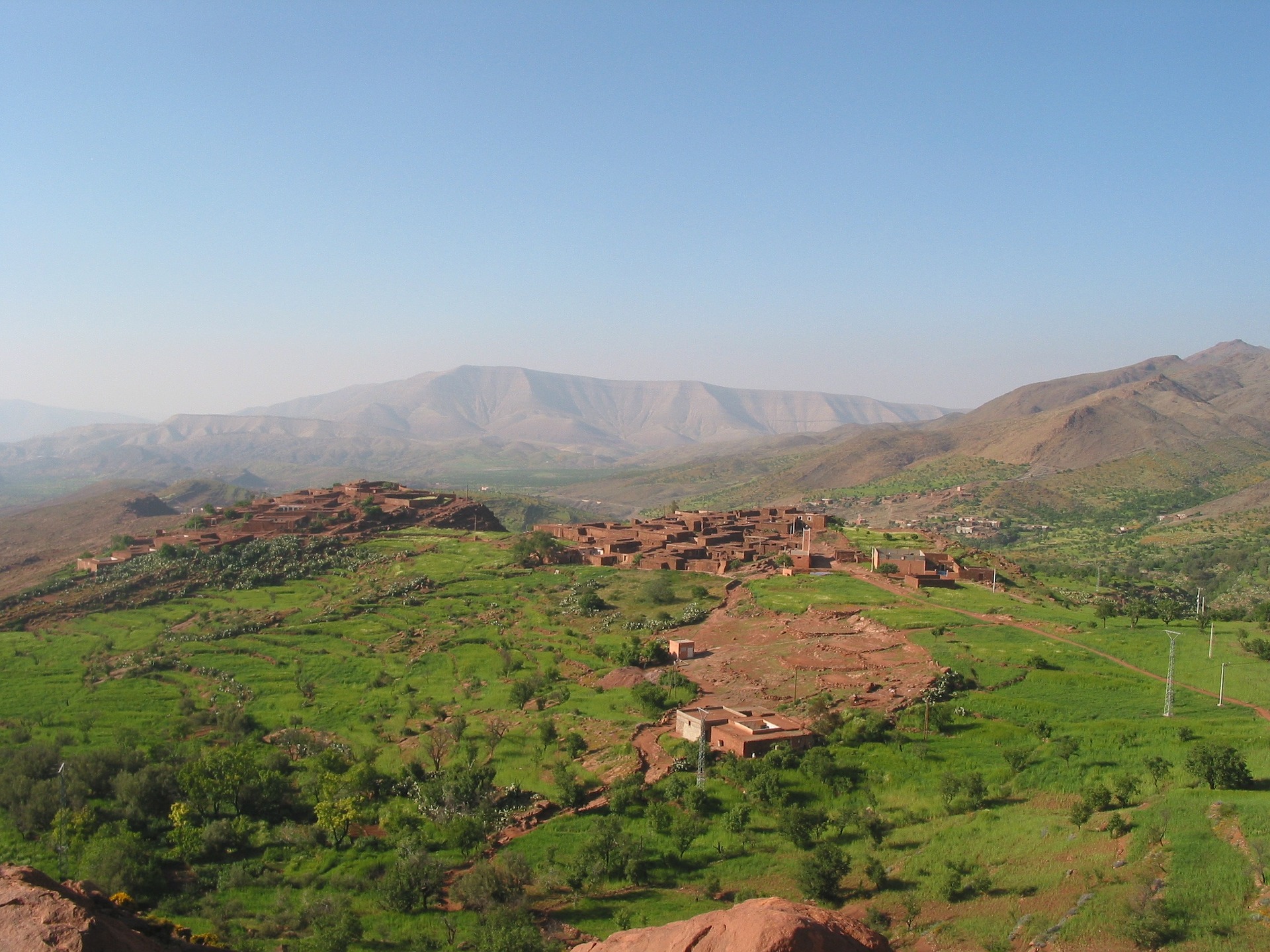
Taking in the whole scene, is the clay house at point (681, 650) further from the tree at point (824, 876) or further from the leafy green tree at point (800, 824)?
the tree at point (824, 876)

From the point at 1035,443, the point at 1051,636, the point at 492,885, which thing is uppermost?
the point at 1035,443

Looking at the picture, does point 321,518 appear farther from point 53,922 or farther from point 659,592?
point 53,922

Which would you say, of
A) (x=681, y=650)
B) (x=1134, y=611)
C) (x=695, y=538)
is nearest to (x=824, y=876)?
(x=681, y=650)

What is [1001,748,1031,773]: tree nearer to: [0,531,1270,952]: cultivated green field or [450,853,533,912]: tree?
[0,531,1270,952]: cultivated green field

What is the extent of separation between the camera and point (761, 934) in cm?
1068

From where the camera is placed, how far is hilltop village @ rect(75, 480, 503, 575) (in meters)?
64.6

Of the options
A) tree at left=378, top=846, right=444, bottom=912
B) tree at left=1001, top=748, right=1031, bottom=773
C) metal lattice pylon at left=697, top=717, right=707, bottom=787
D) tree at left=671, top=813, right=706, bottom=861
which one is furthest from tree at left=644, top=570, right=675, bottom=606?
tree at left=378, top=846, right=444, bottom=912

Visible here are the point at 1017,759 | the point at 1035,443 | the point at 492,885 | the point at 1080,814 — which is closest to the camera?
the point at 1080,814

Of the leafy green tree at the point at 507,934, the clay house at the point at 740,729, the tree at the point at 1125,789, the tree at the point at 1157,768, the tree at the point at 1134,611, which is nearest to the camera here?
the leafy green tree at the point at 507,934

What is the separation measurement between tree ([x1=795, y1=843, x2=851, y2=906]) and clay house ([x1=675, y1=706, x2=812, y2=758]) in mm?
6484

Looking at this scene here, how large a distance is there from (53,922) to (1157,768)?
24.4 meters

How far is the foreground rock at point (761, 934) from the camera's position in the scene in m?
10.7

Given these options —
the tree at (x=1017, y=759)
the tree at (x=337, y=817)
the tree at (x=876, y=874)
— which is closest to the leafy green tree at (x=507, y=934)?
the tree at (x=337, y=817)

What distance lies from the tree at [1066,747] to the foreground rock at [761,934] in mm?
15150
